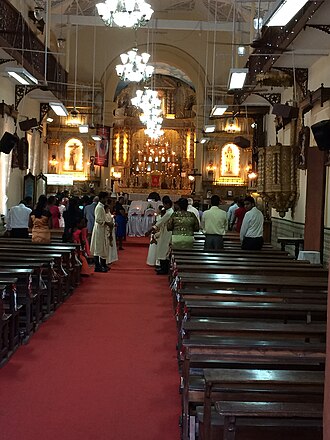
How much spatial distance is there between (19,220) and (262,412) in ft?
34.5

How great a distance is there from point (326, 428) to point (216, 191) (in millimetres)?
24197

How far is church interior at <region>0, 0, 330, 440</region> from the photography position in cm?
1266

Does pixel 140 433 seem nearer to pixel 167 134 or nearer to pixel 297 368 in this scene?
pixel 297 368

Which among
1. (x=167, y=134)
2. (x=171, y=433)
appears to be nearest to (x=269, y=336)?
(x=171, y=433)

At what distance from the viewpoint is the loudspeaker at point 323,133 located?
9.69m

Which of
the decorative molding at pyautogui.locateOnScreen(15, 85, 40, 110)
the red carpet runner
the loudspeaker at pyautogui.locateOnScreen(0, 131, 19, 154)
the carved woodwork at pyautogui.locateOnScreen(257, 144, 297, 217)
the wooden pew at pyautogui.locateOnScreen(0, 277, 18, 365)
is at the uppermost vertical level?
the decorative molding at pyautogui.locateOnScreen(15, 85, 40, 110)

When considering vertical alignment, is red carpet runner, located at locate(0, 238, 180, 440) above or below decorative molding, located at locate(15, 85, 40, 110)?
below

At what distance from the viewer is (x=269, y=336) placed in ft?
15.7

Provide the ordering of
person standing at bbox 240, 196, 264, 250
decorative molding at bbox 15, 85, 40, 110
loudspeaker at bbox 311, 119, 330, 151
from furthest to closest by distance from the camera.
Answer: decorative molding at bbox 15, 85, 40, 110, person standing at bbox 240, 196, 264, 250, loudspeaker at bbox 311, 119, 330, 151

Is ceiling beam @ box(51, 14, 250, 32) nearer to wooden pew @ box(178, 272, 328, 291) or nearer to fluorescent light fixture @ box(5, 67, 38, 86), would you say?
fluorescent light fixture @ box(5, 67, 38, 86)

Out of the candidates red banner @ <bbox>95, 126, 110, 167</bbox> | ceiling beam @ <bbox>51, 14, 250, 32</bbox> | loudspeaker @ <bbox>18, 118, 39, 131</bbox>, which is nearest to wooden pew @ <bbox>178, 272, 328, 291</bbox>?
loudspeaker @ <bbox>18, 118, 39, 131</bbox>

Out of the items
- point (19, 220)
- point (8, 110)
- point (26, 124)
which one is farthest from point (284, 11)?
point (26, 124)

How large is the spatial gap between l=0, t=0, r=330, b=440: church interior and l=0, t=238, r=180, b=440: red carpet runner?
12.9 feet

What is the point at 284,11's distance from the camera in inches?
291
